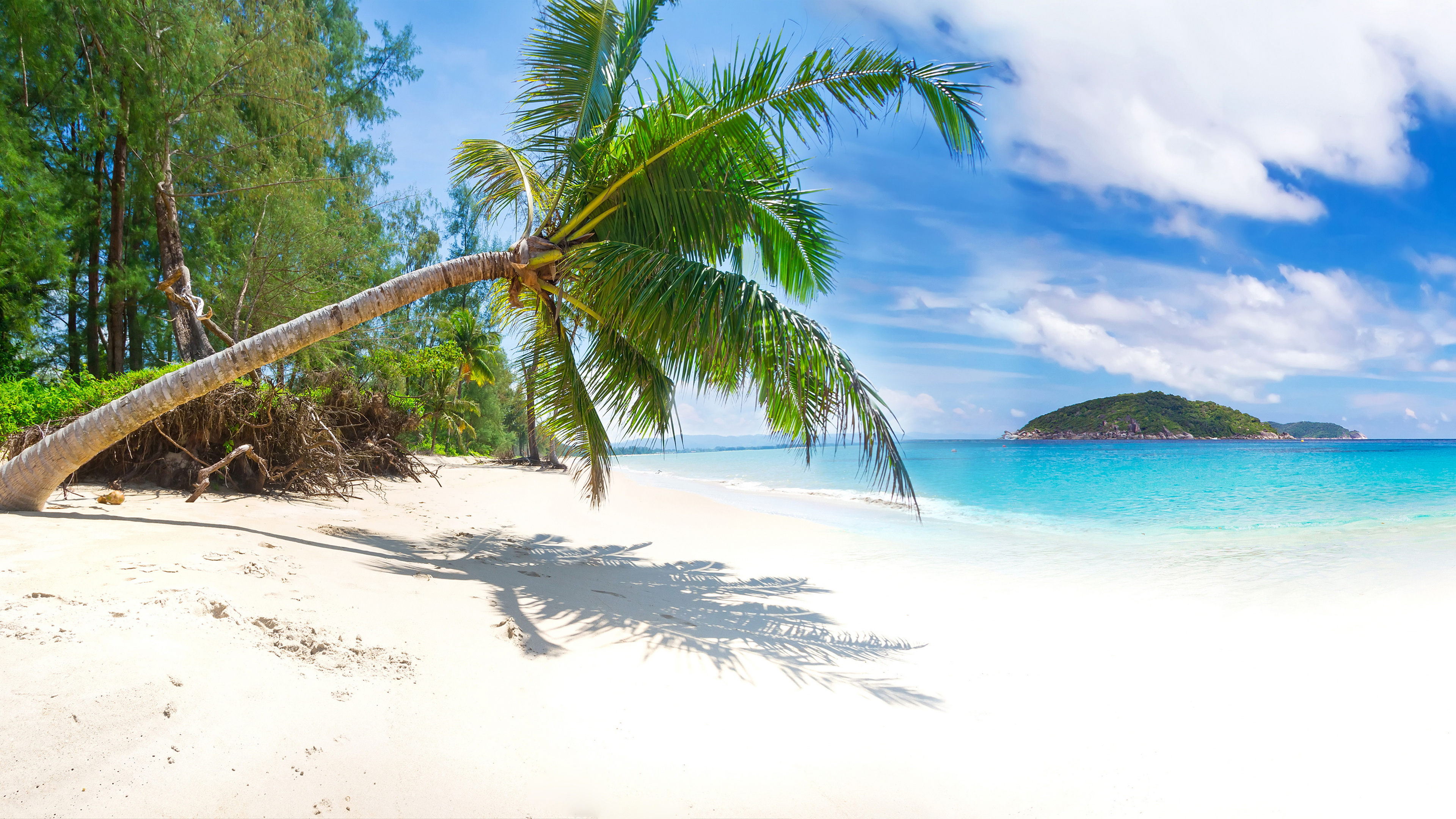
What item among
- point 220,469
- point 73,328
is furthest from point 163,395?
point 73,328

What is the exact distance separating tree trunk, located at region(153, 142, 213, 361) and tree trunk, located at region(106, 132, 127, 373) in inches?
46.9

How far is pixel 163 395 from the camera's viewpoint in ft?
17.1

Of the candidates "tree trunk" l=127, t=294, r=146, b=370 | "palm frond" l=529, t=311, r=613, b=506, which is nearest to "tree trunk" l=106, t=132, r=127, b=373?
"tree trunk" l=127, t=294, r=146, b=370

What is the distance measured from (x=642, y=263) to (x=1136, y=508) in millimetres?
16409

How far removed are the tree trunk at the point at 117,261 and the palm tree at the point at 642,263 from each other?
9836mm

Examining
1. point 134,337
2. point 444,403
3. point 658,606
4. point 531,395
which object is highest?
point 134,337

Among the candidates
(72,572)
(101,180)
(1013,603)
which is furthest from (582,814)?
(101,180)

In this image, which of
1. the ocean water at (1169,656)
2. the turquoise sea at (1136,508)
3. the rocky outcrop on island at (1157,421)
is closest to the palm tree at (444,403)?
the turquoise sea at (1136,508)

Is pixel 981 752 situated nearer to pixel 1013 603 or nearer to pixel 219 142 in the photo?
pixel 1013 603

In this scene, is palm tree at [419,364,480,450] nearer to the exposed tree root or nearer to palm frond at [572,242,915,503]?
the exposed tree root

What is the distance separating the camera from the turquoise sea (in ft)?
30.2

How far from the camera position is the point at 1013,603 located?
610cm

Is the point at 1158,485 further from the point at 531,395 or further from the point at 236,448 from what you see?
the point at 236,448

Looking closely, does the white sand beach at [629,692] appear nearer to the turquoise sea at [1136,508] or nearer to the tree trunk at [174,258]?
the turquoise sea at [1136,508]
